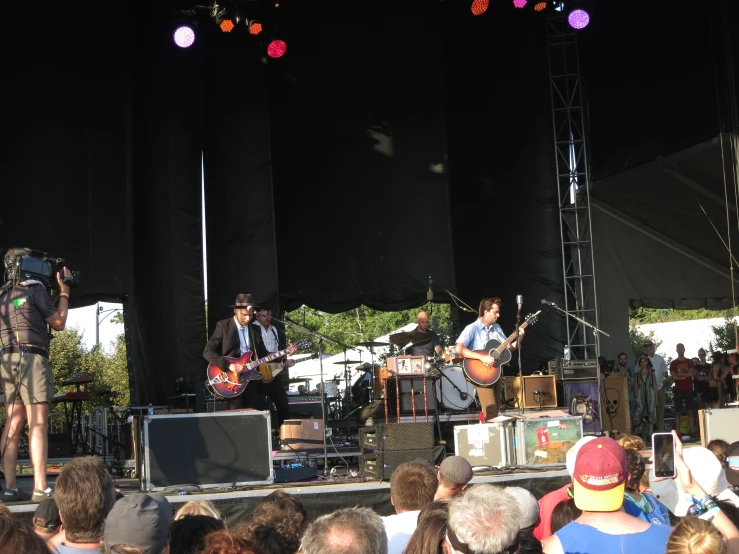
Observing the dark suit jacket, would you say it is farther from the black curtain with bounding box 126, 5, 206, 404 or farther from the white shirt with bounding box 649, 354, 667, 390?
the white shirt with bounding box 649, 354, 667, 390

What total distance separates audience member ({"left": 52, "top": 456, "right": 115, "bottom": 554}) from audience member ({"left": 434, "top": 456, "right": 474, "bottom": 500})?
71.9 inches

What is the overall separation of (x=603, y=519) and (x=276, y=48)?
11361mm

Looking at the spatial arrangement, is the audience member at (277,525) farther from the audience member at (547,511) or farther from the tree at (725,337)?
the tree at (725,337)

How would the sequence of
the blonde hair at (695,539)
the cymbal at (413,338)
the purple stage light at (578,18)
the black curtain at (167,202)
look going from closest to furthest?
1. the blonde hair at (695,539)
2. the cymbal at (413,338)
3. the black curtain at (167,202)
4. the purple stage light at (578,18)

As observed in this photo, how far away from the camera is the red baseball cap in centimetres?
311

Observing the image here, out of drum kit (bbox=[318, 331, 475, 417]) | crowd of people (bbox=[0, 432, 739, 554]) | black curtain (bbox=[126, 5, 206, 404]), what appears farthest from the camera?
black curtain (bbox=[126, 5, 206, 404])

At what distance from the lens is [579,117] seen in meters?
15.5

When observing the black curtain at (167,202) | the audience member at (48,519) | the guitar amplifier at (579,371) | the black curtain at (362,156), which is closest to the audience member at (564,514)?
the audience member at (48,519)

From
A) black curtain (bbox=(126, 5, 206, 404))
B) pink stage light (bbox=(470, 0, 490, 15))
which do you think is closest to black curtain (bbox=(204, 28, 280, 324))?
black curtain (bbox=(126, 5, 206, 404))

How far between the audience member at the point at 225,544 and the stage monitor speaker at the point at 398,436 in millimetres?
4631

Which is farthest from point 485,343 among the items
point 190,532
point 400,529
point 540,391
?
point 190,532

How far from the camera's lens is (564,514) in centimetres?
395

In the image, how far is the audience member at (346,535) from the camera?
7.92ft

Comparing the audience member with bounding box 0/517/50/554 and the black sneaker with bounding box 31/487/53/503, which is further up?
the audience member with bounding box 0/517/50/554
